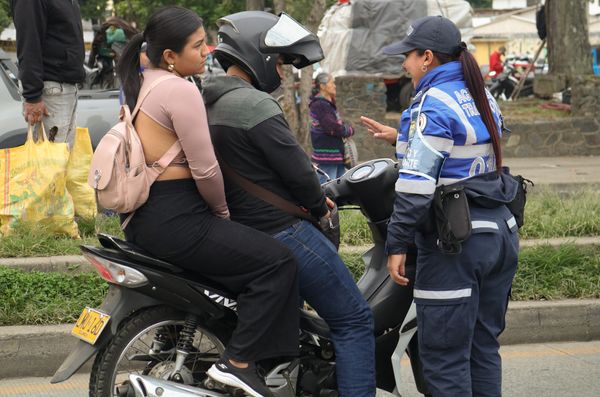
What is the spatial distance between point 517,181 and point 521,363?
80.0 inches

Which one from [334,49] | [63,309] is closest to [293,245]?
[63,309]

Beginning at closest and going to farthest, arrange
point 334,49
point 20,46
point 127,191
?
point 127,191 < point 20,46 < point 334,49

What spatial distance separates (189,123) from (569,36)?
15044 millimetres

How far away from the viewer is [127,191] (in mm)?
3980

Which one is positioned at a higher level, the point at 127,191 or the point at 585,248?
the point at 127,191

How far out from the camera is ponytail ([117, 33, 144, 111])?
13.7ft

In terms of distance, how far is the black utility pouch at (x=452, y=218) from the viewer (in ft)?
13.7

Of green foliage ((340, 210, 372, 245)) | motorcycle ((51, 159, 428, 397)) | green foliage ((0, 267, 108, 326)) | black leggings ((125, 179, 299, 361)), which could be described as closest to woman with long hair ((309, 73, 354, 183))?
green foliage ((340, 210, 372, 245))

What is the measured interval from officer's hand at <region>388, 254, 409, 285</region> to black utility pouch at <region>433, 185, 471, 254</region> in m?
0.17

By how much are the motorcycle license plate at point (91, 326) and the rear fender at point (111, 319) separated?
0.02 meters

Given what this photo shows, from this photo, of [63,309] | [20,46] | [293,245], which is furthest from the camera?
[20,46]

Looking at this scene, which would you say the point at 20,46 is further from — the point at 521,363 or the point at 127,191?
the point at 521,363

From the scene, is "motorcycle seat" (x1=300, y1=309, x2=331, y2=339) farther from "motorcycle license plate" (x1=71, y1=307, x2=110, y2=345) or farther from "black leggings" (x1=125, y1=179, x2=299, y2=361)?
"motorcycle license plate" (x1=71, y1=307, x2=110, y2=345)

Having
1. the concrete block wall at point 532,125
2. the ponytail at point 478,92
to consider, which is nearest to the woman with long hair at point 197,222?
the ponytail at point 478,92
